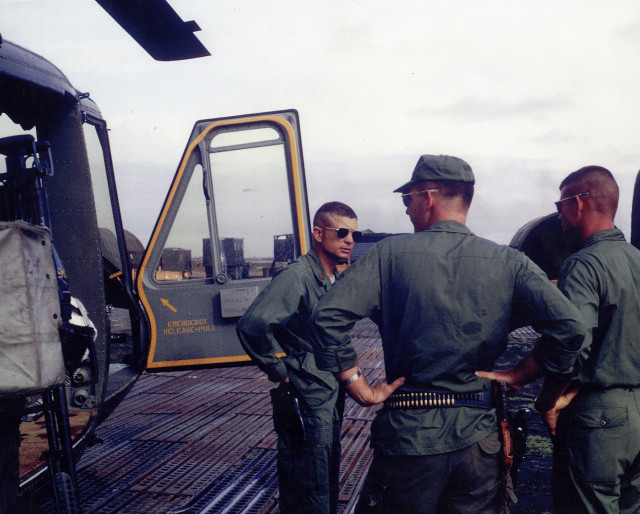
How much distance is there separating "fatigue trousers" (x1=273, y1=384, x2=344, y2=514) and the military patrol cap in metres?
1.45

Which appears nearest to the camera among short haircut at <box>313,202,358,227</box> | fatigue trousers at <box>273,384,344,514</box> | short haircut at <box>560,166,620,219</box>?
short haircut at <box>560,166,620,219</box>

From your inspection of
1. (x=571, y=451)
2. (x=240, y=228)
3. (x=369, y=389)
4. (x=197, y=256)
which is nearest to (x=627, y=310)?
(x=571, y=451)

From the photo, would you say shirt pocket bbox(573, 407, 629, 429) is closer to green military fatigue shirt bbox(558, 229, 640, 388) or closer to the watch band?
green military fatigue shirt bbox(558, 229, 640, 388)

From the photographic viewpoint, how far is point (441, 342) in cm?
232

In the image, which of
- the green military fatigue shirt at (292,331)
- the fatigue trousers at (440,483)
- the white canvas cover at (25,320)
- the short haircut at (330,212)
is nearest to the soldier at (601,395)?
the fatigue trousers at (440,483)

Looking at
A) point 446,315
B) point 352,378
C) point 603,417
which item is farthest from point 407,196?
point 603,417

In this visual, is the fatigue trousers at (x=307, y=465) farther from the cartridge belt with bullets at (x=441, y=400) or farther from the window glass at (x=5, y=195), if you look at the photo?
the window glass at (x=5, y=195)

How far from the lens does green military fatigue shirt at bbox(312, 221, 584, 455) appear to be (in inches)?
90.1

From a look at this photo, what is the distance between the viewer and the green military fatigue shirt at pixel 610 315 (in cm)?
266

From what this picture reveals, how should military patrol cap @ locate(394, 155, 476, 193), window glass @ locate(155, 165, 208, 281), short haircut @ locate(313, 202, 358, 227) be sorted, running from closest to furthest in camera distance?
military patrol cap @ locate(394, 155, 476, 193), short haircut @ locate(313, 202, 358, 227), window glass @ locate(155, 165, 208, 281)

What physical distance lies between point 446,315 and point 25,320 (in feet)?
5.32

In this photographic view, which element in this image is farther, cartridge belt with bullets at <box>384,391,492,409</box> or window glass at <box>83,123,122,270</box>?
window glass at <box>83,123,122,270</box>

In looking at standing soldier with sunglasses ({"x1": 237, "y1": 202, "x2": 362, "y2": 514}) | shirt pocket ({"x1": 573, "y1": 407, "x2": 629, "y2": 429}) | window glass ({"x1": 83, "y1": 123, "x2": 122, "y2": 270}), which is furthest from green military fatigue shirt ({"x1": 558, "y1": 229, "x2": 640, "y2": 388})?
window glass ({"x1": 83, "y1": 123, "x2": 122, "y2": 270})

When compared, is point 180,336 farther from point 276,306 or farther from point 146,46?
point 146,46
